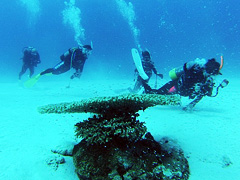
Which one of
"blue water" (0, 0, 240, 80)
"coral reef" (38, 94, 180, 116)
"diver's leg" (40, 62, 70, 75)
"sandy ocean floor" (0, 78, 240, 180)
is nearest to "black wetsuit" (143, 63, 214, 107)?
"sandy ocean floor" (0, 78, 240, 180)

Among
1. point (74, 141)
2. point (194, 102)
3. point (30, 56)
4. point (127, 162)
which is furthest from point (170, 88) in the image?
point (30, 56)

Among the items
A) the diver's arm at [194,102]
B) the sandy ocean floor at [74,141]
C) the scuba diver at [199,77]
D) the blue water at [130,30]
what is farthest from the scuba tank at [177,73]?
the blue water at [130,30]

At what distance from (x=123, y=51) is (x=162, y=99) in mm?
113672

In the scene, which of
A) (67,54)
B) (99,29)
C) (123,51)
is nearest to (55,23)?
(99,29)

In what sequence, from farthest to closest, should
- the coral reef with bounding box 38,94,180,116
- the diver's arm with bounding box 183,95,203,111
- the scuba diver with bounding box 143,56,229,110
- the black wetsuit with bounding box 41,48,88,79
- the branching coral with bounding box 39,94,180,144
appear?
1. the black wetsuit with bounding box 41,48,88,79
2. the diver's arm with bounding box 183,95,203,111
3. the scuba diver with bounding box 143,56,229,110
4. the coral reef with bounding box 38,94,180,116
5. the branching coral with bounding box 39,94,180,144

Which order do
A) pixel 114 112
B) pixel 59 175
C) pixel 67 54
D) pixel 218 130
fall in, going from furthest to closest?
pixel 67 54, pixel 218 130, pixel 114 112, pixel 59 175

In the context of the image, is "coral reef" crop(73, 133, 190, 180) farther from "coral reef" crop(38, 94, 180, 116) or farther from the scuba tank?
the scuba tank

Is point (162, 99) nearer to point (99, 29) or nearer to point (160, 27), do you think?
point (99, 29)

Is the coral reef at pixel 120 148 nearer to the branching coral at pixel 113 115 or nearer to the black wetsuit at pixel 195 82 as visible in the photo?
the branching coral at pixel 113 115

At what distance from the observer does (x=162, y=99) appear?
2.56 m

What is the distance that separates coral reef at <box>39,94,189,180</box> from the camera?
2.23 meters

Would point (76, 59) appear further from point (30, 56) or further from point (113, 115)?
point (113, 115)

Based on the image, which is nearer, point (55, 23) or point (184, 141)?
point (184, 141)

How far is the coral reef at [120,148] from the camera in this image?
7.30 feet
